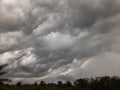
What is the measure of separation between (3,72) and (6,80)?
592 centimetres

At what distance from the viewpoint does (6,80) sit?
172 ft

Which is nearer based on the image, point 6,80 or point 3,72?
point 6,80

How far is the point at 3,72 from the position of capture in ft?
191
